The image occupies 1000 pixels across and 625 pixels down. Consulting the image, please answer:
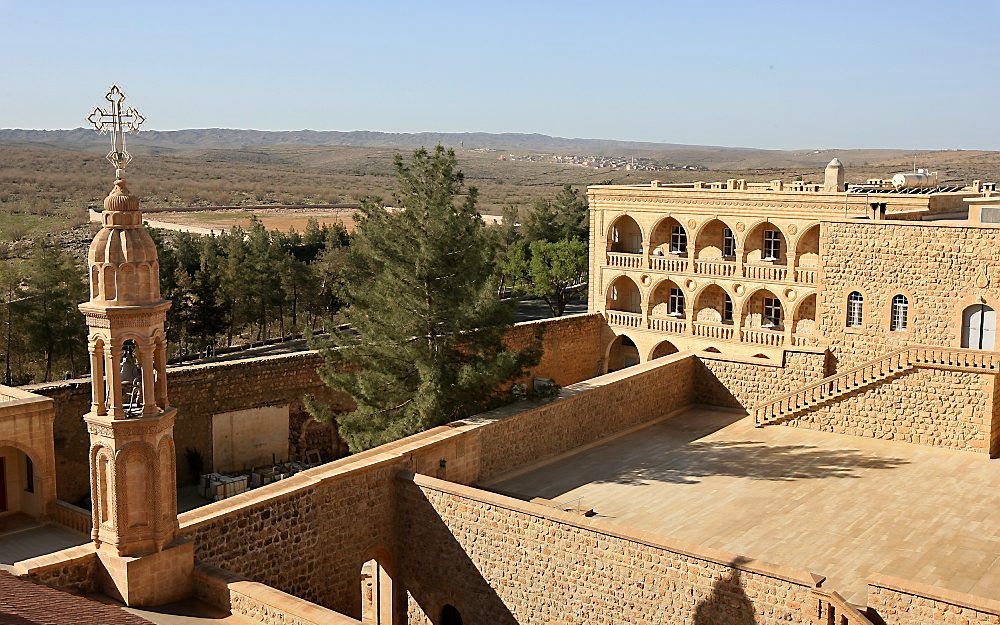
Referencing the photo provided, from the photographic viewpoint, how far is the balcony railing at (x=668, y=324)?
3219 cm

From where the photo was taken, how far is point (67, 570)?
971 centimetres

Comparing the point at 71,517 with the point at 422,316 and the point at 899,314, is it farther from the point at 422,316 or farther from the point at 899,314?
the point at 899,314

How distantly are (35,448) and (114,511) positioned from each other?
6.96 meters

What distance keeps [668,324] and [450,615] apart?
20.0m

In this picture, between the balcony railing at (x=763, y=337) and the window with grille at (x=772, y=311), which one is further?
the window with grille at (x=772, y=311)

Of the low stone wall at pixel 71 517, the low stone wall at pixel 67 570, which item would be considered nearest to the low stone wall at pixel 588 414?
the low stone wall at pixel 71 517

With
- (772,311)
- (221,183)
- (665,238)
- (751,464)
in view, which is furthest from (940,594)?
(221,183)

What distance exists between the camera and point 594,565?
39.2 feet

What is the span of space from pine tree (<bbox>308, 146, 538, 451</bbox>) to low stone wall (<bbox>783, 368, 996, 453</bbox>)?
5941mm

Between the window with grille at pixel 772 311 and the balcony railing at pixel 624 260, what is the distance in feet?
14.3

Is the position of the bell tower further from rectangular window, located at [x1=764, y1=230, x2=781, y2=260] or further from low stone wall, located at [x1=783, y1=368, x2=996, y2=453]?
rectangular window, located at [x1=764, y1=230, x2=781, y2=260]

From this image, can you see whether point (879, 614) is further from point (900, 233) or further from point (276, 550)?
point (900, 233)

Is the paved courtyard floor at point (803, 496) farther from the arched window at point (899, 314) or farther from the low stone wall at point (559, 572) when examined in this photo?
the arched window at point (899, 314)

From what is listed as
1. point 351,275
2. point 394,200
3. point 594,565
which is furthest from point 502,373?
point 351,275
